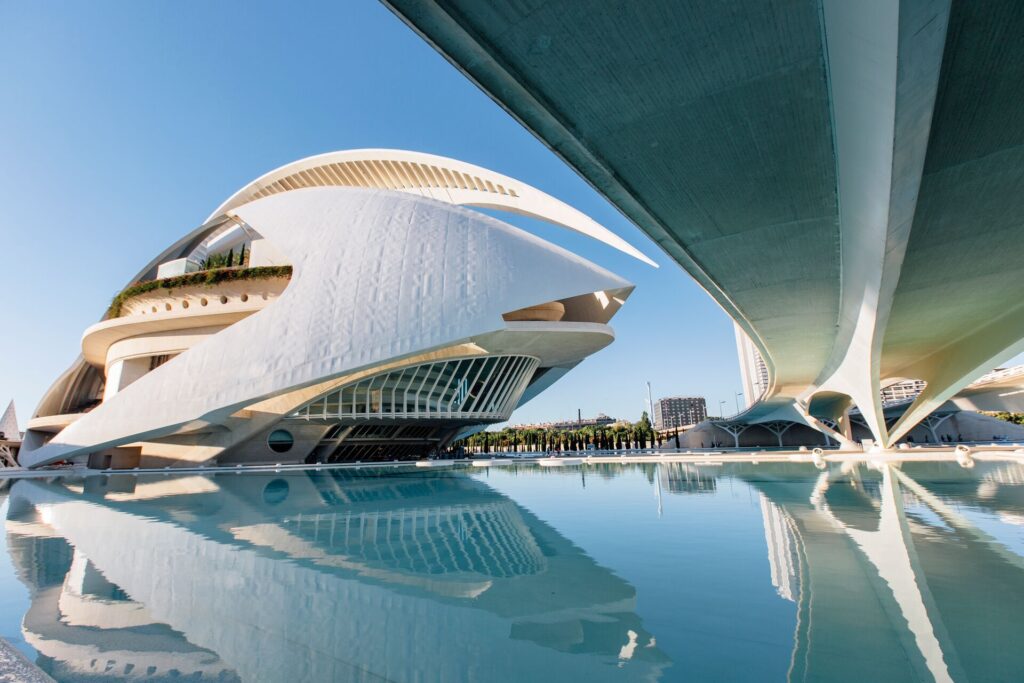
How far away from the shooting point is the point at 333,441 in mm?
24109

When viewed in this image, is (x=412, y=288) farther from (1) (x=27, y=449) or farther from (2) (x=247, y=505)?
(1) (x=27, y=449)

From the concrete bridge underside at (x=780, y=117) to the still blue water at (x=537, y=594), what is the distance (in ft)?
12.7

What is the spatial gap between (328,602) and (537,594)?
1.72 metres

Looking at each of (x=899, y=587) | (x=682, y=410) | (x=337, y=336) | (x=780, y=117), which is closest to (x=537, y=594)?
(x=899, y=587)

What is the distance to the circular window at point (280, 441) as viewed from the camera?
23.1 metres

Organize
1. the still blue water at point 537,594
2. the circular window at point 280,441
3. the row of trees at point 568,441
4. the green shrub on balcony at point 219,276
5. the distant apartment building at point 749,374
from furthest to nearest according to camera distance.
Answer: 1. the distant apartment building at point 749,374
2. the row of trees at point 568,441
3. the green shrub on balcony at point 219,276
4. the circular window at point 280,441
5. the still blue water at point 537,594

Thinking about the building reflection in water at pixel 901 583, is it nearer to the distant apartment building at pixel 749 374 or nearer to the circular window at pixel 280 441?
the circular window at pixel 280 441

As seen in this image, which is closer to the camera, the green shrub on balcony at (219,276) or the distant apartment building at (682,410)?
the green shrub on balcony at (219,276)

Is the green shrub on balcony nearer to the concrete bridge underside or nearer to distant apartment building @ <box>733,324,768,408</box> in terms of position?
the concrete bridge underside

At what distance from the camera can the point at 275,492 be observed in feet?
41.1

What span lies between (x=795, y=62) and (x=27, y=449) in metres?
41.9

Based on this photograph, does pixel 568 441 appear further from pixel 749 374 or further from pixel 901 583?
pixel 749 374

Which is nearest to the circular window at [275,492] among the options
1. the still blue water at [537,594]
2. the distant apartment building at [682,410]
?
the still blue water at [537,594]

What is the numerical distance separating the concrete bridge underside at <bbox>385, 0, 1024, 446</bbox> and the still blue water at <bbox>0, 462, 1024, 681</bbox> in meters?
3.88
